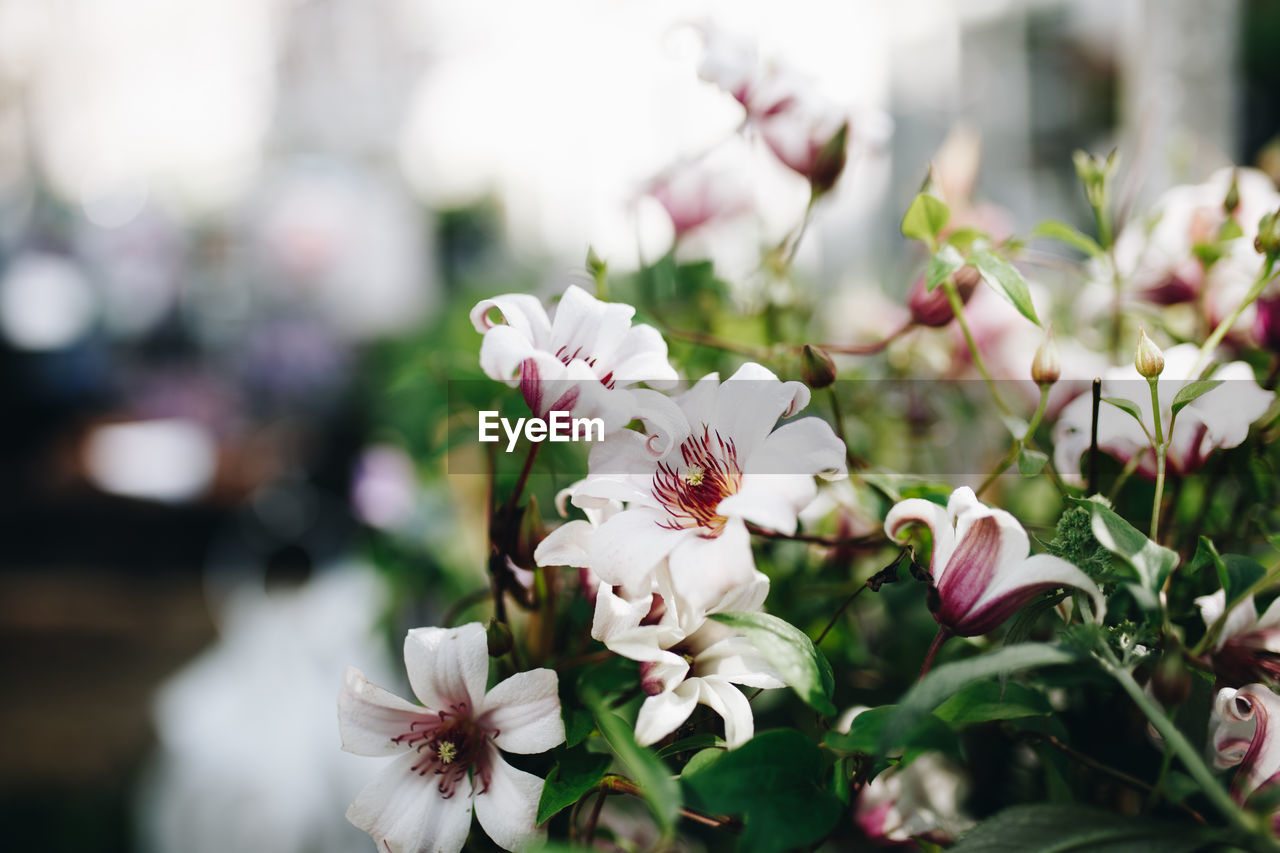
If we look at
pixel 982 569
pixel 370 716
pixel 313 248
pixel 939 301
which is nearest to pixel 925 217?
pixel 939 301

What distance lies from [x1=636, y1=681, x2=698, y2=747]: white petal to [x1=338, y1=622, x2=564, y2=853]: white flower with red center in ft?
0.08

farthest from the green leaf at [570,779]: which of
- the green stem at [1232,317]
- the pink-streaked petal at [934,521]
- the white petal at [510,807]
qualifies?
the green stem at [1232,317]

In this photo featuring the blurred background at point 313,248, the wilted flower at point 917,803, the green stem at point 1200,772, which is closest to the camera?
the green stem at point 1200,772

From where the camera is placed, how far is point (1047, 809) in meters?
0.20

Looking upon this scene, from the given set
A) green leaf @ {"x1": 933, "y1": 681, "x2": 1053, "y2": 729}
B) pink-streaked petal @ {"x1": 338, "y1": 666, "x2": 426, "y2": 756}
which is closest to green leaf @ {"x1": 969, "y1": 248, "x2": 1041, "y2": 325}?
green leaf @ {"x1": 933, "y1": 681, "x2": 1053, "y2": 729}

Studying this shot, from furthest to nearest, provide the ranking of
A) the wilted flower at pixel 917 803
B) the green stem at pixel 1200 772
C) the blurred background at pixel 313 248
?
1. the blurred background at pixel 313 248
2. the wilted flower at pixel 917 803
3. the green stem at pixel 1200 772

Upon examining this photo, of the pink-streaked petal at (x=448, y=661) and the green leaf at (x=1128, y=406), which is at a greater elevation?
the green leaf at (x=1128, y=406)

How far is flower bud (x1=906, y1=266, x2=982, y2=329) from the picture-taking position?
0.30 metres

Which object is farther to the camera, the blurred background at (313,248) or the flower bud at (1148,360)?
the blurred background at (313,248)

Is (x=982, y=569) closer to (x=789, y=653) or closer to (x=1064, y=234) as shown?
(x=789, y=653)

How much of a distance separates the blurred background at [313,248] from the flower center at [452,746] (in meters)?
0.14

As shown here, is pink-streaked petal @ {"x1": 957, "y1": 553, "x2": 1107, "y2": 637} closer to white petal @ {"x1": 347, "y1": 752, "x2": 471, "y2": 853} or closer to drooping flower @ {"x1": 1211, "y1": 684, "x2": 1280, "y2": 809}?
drooping flower @ {"x1": 1211, "y1": 684, "x2": 1280, "y2": 809}

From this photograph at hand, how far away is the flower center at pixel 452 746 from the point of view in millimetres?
244

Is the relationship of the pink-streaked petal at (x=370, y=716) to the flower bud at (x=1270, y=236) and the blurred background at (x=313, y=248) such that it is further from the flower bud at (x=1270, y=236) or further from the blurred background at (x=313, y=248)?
the flower bud at (x=1270, y=236)
